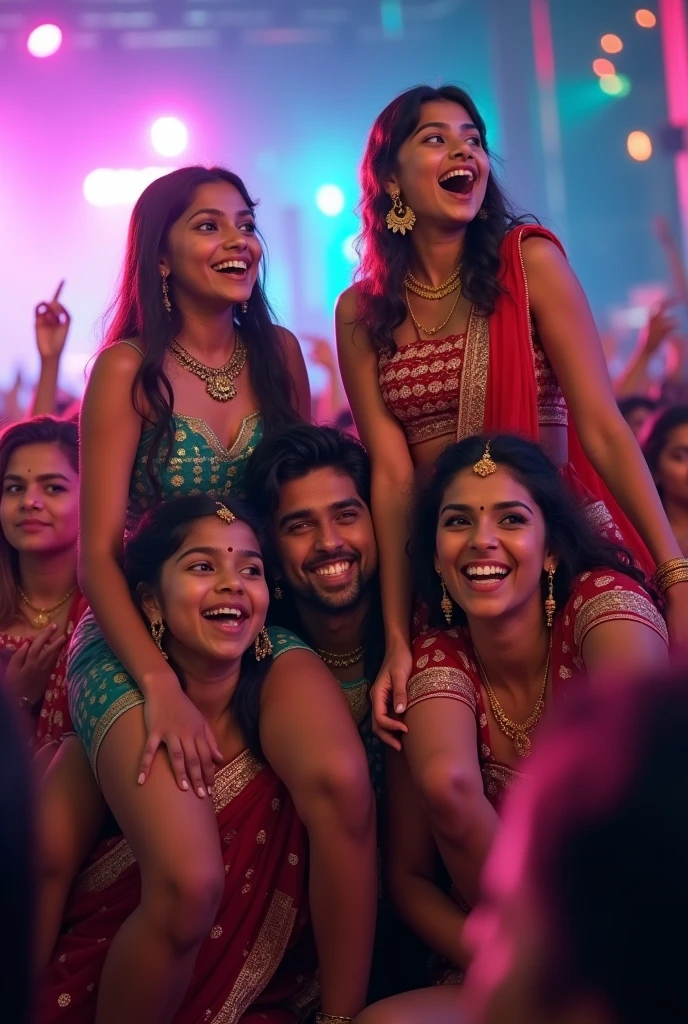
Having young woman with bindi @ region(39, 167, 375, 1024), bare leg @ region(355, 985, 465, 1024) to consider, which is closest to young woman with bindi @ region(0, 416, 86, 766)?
young woman with bindi @ region(39, 167, 375, 1024)

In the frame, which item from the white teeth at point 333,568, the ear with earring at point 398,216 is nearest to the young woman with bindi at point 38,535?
the white teeth at point 333,568

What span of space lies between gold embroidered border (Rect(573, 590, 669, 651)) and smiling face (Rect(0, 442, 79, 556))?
4.97 feet

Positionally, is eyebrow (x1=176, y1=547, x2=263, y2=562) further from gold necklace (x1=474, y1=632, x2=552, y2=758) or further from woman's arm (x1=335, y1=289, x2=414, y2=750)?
gold necklace (x1=474, y1=632, x2=552, y2=758)

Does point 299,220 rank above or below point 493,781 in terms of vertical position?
above

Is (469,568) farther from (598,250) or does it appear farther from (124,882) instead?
(598,250)

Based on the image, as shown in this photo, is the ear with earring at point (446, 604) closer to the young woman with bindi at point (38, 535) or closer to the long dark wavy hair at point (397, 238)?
the long dark wavy hair at point (397, 238)

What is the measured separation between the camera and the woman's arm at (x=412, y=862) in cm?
248

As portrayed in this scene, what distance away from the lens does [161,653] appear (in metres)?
2.60

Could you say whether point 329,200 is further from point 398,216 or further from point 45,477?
point 398,216

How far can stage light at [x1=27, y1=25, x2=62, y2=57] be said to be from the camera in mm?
8477

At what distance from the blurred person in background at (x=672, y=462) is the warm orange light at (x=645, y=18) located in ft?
20.4

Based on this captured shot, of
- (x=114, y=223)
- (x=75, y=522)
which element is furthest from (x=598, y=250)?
(x=75, y=522)

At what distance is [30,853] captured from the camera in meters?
0.80

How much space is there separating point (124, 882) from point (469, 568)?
968 mm
